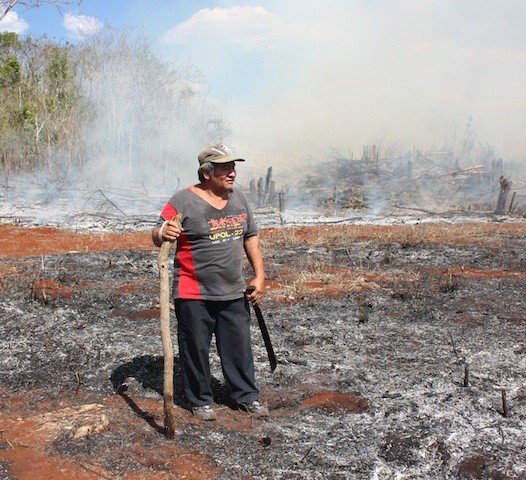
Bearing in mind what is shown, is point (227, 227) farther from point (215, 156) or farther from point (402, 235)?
point (402, 235)

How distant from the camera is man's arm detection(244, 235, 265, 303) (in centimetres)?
408

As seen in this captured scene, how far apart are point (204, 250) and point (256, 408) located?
113 cm

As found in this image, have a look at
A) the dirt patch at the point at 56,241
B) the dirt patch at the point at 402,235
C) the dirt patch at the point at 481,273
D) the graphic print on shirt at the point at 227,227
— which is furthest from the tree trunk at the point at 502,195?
the graphic print on shirt at the point at 227,227

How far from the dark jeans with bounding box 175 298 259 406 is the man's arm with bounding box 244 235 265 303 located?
0.10m

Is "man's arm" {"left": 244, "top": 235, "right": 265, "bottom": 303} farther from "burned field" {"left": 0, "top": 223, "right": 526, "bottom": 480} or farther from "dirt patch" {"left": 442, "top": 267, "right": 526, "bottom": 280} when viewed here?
"dirt patch" {"left": 442, "top": 267, "right": 526, "bottom": 280}

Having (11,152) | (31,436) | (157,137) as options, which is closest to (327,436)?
(31,436)

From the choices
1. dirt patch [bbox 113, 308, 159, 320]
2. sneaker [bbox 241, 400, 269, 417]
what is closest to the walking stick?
sneaker [bbox 241, 400, 269, 417]

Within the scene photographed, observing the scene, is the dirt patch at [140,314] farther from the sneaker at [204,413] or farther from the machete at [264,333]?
the sneaker at [204,413]

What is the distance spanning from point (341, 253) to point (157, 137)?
68.3 ft

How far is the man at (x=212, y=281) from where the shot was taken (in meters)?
3.89

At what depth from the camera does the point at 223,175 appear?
390 centimetres

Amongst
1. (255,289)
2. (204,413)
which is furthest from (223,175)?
(204,413)

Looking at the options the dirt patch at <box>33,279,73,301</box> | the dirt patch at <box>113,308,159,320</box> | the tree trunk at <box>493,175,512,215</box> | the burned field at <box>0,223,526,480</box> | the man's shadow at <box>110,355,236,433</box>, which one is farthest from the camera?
the tree trunk at <box>493,175,512,215</box>

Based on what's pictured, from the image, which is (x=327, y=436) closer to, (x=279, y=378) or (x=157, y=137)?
(x=279, y=378)
